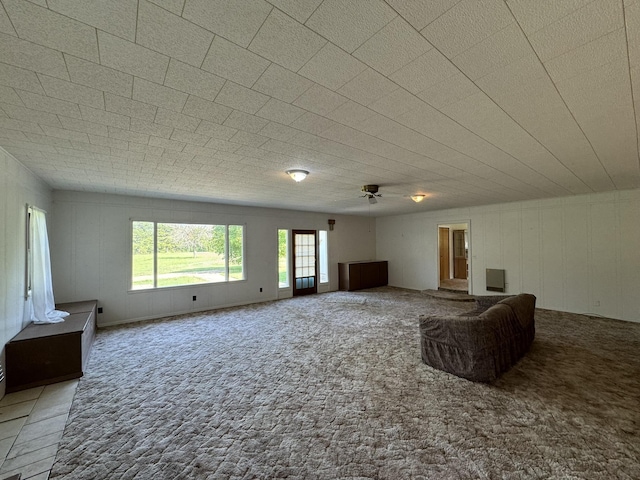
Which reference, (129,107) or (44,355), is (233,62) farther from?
(44,355)

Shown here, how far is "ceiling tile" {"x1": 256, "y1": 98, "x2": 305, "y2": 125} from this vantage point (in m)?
2.00

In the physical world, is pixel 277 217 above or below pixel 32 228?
above

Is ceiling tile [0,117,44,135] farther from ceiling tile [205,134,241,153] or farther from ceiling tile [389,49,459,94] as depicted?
ceiling tile [389,49,459,94]

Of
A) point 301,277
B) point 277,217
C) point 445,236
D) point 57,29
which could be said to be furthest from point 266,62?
point 445,236

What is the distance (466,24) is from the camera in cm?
128

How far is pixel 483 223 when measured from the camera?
7.41m

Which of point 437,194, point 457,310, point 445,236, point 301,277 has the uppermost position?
point 437,194

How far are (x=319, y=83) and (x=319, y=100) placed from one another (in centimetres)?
20

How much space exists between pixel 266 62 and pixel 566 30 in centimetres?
152

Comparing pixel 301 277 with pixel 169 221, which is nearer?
pixel 169 221

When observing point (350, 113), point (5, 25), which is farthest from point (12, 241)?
point (350, 113)

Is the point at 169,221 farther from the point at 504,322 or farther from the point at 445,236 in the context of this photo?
the point at 445,236

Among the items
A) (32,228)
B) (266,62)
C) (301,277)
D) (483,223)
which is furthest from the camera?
(301,277)

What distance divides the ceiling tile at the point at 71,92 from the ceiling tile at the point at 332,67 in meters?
1.46
